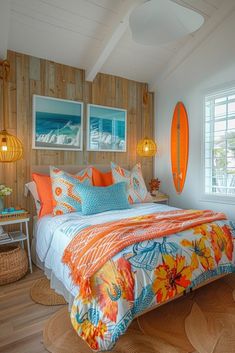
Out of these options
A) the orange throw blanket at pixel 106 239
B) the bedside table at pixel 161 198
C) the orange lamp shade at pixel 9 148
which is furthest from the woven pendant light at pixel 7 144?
the bedside table at pixel 161 198

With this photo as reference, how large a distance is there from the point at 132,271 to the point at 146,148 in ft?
8.49

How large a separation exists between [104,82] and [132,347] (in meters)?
3.29

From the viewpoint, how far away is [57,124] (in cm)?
313

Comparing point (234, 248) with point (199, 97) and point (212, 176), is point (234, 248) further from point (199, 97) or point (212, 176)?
point (199, 97)

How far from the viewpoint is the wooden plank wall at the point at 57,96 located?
9.37ft

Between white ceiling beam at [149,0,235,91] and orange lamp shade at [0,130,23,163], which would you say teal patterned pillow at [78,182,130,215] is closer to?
orange lamp shade at [0,130,23,163]

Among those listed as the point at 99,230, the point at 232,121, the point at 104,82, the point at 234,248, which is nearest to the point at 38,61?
the point at 104,82

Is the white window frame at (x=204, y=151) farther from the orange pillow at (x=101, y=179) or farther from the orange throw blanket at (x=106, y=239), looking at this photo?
the orange pillow at (x=101, y=179)

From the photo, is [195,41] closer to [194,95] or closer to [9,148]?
[194,95]

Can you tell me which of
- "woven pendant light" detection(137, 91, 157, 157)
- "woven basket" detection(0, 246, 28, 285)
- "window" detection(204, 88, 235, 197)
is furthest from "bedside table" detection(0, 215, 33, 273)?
"window" detection(204, 88, 235, 197)

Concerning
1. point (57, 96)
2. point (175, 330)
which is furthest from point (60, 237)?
point (57, 96)

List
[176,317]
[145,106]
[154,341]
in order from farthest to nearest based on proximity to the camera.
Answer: [145,106]
[176,317]
[154,341]

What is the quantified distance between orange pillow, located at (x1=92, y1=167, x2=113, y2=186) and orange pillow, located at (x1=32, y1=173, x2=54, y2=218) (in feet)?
1.97

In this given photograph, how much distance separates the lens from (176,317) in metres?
1.84
